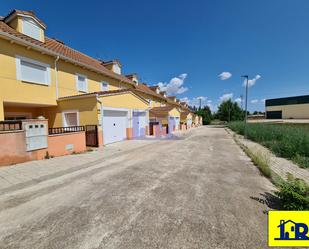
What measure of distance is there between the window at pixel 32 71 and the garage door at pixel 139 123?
7864 millimetres

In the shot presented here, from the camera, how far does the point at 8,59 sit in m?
8.88

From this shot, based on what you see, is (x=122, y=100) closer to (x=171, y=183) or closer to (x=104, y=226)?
(x=171, y=183)

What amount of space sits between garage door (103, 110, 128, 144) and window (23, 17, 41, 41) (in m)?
7.44

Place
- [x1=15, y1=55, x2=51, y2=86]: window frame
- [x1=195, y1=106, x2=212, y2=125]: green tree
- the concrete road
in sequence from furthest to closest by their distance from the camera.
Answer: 1. [x1=195, y1=106, x2=212, y2=125]: green tree
2. [x1=15, y1=55, x2=51, y2=86]: window frame
3. the concrete road

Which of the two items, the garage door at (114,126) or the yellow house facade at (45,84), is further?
the garage door at (114,126)

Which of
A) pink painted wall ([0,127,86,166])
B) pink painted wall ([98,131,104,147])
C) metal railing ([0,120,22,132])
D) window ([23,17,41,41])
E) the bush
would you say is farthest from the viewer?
pink painted wall ([98,131,104,147])

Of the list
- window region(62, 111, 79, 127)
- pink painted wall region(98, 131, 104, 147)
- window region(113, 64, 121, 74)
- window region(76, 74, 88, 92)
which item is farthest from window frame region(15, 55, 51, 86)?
window region(113, 64, 121, 74)

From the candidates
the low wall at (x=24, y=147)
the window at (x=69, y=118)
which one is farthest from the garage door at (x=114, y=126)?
the low wall at (x=24, y=147)

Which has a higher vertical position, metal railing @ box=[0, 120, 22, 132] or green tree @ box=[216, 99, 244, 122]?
green tree @ box=[216, 99, 244, 122]

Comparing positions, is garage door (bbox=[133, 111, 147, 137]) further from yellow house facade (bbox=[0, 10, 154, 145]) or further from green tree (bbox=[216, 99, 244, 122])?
green tree (bbox=[216, 99, 244, 122])

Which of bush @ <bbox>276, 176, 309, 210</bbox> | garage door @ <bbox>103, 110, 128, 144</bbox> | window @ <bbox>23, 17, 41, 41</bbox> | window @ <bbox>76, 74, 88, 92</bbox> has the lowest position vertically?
bush @ <bbox>276, 176, 309, 210</bbox>

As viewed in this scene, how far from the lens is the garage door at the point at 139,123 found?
15.9 metres

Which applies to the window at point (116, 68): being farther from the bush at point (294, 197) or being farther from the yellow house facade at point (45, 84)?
the bush at point (294, 197)

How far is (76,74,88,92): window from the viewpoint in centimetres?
1317
